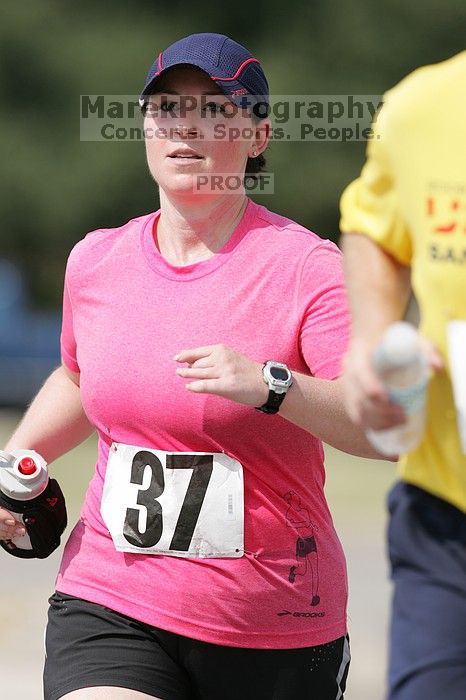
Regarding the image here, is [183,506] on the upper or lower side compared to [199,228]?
lower

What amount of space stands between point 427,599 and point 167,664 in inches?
39.4

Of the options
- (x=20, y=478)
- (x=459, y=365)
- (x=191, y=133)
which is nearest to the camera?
(x=459, y=365)

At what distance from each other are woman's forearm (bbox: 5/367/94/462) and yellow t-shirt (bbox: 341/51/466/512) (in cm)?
142

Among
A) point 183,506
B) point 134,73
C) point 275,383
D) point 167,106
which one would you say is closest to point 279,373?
point 275,383

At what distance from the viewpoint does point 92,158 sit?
83.7ft

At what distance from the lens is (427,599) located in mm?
2512

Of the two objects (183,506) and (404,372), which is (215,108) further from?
(404,372)

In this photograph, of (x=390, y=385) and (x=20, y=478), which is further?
(x=20, y=478)

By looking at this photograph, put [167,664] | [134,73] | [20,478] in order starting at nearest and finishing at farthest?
[167,664] < [20,478] < [134,73]

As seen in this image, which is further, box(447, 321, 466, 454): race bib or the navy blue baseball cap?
the navy blue baseball cap

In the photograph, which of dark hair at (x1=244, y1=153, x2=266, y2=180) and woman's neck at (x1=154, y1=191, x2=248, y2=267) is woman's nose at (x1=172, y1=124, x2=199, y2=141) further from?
dark hair at (x1=244, y1=153, x2=266, y2=180)

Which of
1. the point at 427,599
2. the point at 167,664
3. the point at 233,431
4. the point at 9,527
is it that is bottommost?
the point at 167,664

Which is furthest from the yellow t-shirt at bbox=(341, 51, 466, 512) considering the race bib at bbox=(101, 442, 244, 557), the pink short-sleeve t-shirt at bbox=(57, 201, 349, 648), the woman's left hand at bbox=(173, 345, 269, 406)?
the race bib at bbox=(101, 442, 244, 557)

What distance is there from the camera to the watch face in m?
3.20
